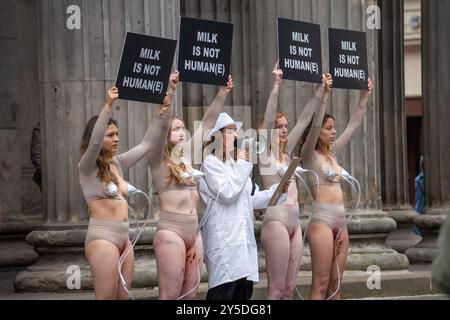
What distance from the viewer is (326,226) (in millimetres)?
12398

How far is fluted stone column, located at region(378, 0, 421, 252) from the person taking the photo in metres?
21.0

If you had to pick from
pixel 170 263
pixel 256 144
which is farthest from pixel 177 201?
pixel 256 144

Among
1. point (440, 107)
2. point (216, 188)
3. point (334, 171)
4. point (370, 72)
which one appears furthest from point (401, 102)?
point (216, 188)

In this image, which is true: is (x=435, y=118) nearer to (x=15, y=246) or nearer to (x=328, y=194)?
(x=15, y=246)

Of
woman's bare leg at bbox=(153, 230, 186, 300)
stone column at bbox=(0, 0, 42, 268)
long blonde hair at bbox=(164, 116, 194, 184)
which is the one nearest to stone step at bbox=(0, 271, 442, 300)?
woman's bare leg at bbox=(153, 230, 186, 300)

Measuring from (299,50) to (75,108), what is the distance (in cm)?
210

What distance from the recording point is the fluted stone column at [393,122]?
21.0m

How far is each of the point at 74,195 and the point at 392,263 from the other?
386 centimetres

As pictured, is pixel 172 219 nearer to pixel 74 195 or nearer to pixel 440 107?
pixel 74 195

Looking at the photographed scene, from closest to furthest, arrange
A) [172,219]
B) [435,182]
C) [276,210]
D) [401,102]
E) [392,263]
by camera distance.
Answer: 1. [172,219]
2. [276,210]
3. [392,263]
4. [435,182]
5. [401,102]

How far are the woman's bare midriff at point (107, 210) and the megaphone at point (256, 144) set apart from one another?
1963 mm

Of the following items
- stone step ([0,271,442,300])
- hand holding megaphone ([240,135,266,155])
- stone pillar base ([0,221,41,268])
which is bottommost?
stone step ([0,271,442,300])

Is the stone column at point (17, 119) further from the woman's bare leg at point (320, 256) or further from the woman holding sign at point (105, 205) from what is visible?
the woman holding sign at point (105, 205)

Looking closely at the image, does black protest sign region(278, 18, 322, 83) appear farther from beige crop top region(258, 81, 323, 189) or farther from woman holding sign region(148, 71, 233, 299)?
woman holding sign region(148, 71, 233, 299)
